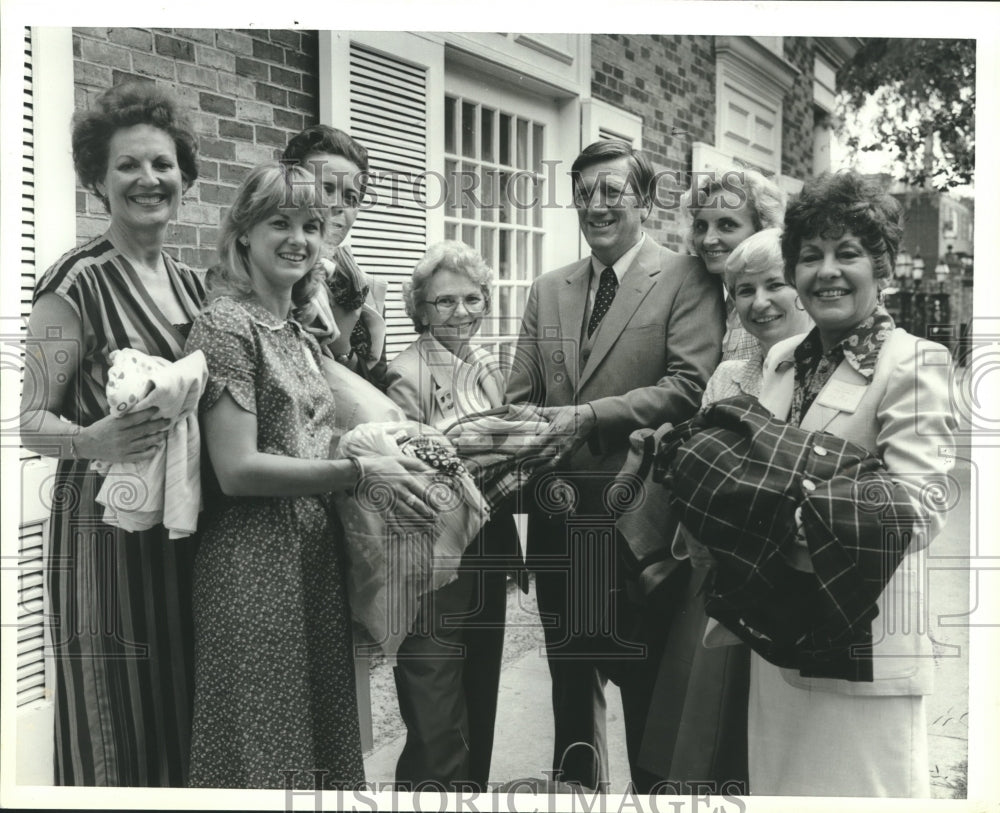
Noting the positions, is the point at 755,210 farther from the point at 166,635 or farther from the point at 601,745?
the point at 166,635

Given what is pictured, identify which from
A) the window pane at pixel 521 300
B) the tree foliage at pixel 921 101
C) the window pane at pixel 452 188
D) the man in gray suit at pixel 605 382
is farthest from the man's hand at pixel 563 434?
the tree foliage at pixel 921 101

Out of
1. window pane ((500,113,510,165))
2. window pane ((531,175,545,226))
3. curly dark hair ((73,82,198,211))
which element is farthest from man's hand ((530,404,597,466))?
curly dark hair ((73,82,198,211))

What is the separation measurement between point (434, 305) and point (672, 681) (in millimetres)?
1329

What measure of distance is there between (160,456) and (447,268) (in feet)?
3.15

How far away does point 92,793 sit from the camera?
3.06 metres

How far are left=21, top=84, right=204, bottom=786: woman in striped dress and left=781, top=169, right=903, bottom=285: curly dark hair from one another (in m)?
1.71

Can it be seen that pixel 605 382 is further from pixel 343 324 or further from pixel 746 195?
pixel 343 324

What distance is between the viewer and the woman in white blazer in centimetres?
253

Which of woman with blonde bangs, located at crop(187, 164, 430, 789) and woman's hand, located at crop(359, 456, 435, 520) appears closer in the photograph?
woman with blonde bangs, located at crop(187, 164, 430, 789)

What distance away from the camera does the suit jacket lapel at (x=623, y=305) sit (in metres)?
3.06

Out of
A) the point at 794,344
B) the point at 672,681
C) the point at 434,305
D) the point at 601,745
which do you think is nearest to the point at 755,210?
the point at 794,344

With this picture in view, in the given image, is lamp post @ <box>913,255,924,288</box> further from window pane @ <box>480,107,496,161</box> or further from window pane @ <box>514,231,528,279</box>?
window pane @ <box>480,107,496,161</box>

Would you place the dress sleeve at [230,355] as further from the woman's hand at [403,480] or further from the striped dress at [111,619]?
the woman's hand at [403,480]

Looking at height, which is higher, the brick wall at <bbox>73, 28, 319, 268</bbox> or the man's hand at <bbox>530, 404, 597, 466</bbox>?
the brick wall at <bbox>73, 28, 319, 268</bbox>
